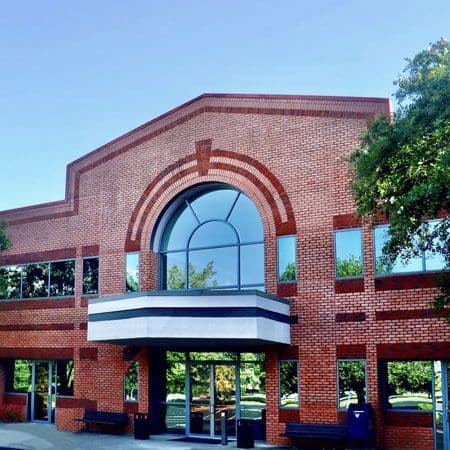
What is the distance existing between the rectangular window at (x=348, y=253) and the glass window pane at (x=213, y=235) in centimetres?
336

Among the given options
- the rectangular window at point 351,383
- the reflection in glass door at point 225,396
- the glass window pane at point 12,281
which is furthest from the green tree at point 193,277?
the glass window pane at point 12,281

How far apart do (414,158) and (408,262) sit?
4.71 m

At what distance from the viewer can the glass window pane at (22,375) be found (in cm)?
2464

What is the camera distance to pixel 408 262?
57.4 feet

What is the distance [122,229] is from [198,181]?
326cm

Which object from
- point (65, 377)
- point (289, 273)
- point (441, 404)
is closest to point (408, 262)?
point (289, 273)

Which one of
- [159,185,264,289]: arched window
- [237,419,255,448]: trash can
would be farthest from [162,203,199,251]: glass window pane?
[237,419,255,448]: trash can

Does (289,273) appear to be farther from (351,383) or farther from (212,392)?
(212,392)

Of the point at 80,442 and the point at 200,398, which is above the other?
the point at 200,398

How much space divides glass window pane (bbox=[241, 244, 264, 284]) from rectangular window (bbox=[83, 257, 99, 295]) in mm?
5554

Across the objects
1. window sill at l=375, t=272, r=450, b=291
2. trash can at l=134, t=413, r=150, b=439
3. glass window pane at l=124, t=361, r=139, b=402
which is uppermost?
window sill at l=375, t=272, r=450, b=291

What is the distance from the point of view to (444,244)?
1481cm

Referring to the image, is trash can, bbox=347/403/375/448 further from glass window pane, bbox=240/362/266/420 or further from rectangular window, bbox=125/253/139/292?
rectangular window, bbox=125/253/139/292

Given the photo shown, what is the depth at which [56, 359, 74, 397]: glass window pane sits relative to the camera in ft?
76.0
